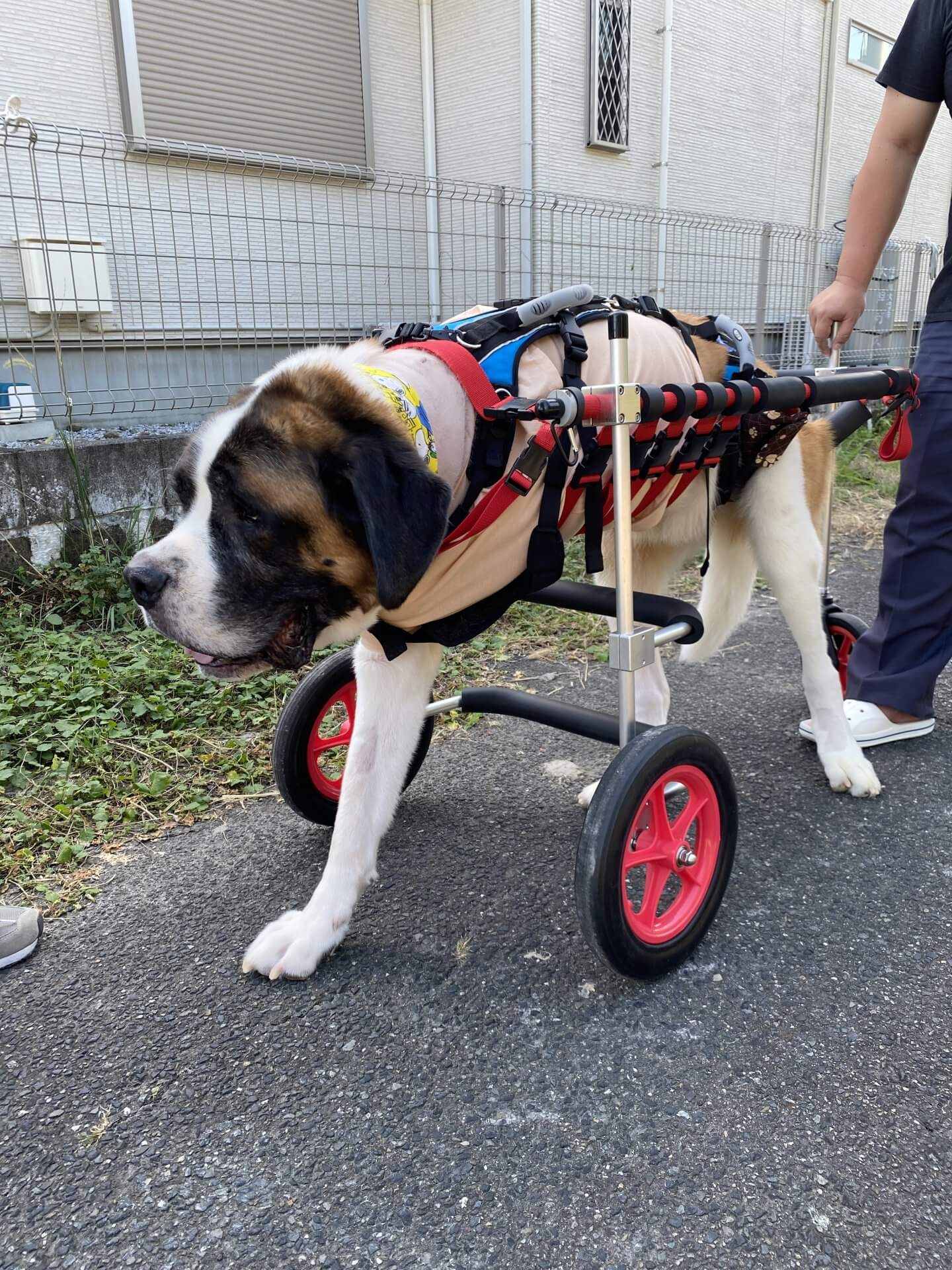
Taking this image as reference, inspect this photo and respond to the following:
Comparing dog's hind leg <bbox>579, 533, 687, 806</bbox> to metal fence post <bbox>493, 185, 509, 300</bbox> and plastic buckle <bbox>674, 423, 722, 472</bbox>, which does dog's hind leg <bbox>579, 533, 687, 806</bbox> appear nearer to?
plastic buckle <bbox>674, 423, 722, 472</bbox>

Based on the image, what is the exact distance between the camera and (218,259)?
4840 millimetres

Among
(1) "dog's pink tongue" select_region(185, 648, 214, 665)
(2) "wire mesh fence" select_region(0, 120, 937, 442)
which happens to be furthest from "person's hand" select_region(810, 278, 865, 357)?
(2) "wire mesh fence" select_region(0, 120, 937, 442)

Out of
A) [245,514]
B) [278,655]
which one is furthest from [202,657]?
[245,514]

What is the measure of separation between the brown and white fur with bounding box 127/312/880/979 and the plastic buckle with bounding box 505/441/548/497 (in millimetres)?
104

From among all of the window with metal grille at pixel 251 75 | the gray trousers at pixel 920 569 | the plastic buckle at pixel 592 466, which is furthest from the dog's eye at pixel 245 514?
the window with metal grille at pixel 251 75

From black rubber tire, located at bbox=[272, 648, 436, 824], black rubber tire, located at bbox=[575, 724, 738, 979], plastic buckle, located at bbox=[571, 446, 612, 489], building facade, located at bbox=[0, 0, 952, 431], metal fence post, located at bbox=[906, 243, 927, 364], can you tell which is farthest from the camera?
metal fence post, located at bbox=[906, 243, 927, 364]

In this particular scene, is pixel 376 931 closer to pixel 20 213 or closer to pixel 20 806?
pixel 20 806

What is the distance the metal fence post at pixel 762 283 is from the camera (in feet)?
25.6

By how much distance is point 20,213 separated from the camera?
448 cm

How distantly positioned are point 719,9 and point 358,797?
32.9 feet

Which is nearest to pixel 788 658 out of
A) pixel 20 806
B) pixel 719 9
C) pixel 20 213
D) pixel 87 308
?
pixel 20 806

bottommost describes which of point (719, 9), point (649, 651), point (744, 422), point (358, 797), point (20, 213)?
point (358, 797)

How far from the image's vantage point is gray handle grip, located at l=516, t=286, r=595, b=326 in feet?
5.91

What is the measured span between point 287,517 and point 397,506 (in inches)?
7.5
